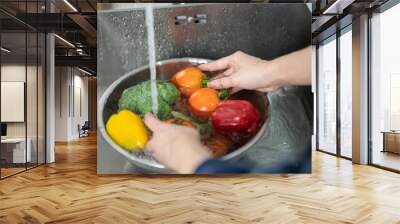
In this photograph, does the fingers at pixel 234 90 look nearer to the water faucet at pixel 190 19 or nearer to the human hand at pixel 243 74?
the human hand at pixel 243 74

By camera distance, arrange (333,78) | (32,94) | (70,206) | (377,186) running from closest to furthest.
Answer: (70,206), (377,186), (32,94), (333,78)

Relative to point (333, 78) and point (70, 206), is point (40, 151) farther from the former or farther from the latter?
point (333, 78)

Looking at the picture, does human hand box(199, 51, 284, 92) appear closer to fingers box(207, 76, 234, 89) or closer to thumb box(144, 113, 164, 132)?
fingers box(207, 76, 234, 89)

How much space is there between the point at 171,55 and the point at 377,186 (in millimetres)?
3527

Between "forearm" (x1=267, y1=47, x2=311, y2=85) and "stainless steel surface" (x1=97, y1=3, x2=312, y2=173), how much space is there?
0.32 ft

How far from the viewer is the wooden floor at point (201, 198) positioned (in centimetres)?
381

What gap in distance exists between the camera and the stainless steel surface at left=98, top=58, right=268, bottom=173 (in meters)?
6.05

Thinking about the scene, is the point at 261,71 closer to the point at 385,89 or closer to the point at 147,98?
the point at 147,98

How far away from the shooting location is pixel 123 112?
19.9ft

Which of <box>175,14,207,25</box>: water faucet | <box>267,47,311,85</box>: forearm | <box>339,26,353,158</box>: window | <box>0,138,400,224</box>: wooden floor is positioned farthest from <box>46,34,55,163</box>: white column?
<box>339,26,353,158</box>: window

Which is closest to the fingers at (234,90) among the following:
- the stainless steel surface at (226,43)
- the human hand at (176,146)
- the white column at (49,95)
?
the stainless steel surface at (226,43)

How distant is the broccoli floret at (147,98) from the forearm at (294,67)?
62.6 inches

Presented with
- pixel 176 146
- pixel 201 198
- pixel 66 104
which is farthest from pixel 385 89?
pixel 66 104

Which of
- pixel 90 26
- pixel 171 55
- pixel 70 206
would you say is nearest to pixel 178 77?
pixel 171 55
